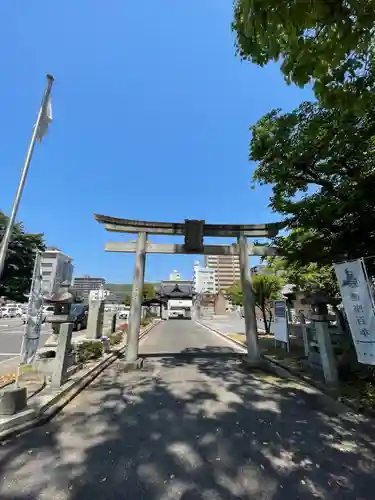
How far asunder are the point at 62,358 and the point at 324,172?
7.26m

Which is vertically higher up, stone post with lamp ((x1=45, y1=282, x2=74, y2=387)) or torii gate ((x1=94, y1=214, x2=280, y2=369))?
torii gate ((x1=94, y1=214, x2=280, y2=369))

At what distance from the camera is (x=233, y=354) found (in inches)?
414

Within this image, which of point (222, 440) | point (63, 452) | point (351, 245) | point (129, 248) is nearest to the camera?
point (63, 452)

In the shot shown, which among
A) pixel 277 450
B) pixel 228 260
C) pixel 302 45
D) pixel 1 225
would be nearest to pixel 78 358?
pixel 277 450

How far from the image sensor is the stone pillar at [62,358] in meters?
5.77

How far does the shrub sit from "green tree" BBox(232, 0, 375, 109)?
323 inches

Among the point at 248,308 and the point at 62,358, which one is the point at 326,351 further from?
the point at 62,358

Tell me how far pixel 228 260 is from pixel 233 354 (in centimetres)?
9954

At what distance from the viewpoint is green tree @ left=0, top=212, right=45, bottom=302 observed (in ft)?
84.8

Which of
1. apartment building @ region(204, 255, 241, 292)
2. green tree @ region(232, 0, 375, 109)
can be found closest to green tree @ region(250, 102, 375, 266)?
green tree @ region(232, 0, 375, 109)

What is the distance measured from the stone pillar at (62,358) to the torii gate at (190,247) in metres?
2.22

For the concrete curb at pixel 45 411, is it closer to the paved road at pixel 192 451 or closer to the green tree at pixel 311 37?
the paved road at pixel 192 451

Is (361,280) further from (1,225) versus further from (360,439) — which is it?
(1,225)

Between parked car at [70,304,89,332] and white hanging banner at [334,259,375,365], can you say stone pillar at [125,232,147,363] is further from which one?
parked car at [70,304,89,332]
